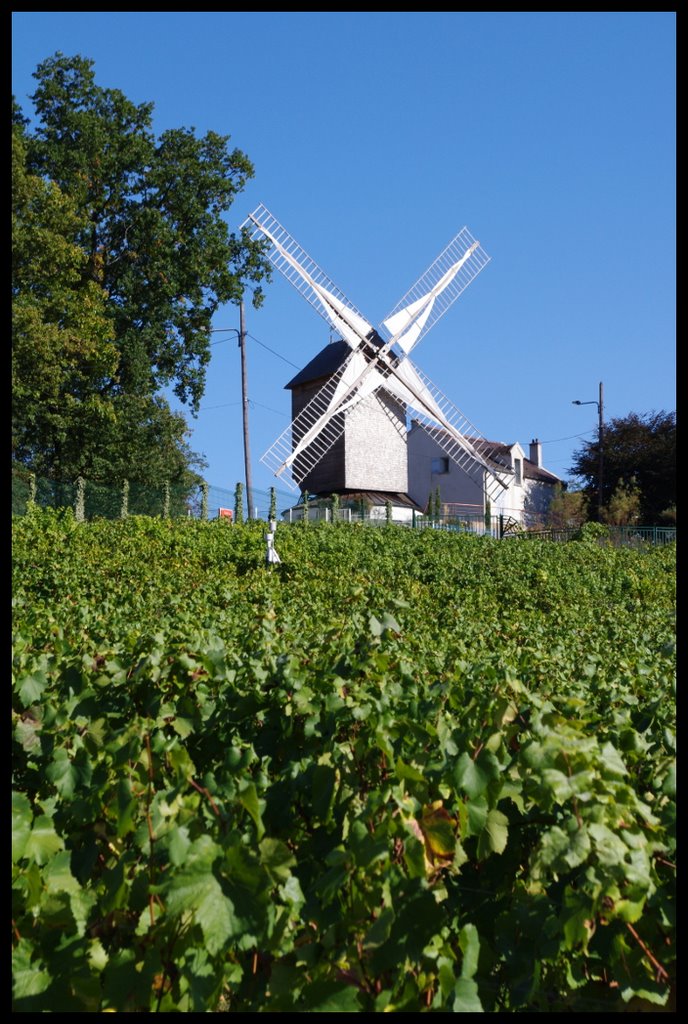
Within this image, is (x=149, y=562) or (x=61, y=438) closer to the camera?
(x=149, y=562)

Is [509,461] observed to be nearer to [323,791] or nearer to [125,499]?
[125,499]

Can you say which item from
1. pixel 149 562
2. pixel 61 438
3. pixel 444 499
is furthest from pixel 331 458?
pixel 149 562

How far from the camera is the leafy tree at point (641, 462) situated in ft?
169

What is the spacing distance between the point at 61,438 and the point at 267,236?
40.6 ft

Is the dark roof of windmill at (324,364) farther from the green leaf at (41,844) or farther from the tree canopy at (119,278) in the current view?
the green leaf at (41,844)

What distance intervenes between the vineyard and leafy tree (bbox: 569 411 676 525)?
4955 cm

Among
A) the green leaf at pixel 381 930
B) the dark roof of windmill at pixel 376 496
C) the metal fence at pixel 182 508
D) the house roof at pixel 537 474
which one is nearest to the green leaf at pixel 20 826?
the green leaf at pixel 381 930

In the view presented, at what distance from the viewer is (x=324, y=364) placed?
148 ft

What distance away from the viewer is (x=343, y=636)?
15.7 feet

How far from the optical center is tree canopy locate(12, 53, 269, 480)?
1305 inches

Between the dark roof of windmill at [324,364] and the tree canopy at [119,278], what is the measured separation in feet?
19.5

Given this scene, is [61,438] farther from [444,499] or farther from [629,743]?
Result: [629,743]

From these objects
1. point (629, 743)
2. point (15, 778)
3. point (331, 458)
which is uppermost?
point (331, 458)

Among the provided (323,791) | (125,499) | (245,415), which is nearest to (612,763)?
(323,791)
